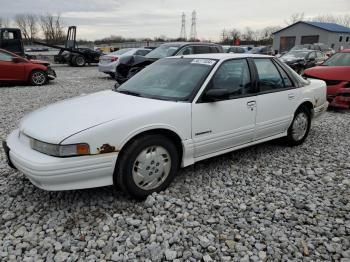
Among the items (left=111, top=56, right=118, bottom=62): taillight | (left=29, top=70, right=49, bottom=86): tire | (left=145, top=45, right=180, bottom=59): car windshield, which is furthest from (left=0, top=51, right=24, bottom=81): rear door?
(left=145, top=45, right=180, bottom=59): car windshield

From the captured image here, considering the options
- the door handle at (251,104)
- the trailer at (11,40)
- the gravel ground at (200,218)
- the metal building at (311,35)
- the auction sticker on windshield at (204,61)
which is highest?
the metal building at (311,35)

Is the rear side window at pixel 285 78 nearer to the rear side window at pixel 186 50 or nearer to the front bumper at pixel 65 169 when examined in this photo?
the front bumper at pixel 65 169

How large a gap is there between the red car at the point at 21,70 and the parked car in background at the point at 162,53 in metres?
2.89

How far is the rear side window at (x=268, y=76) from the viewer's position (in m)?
4.33

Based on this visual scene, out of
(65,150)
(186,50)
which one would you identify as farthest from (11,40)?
(65,150)

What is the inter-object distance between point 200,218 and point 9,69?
10.6 meters

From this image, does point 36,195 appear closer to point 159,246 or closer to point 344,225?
point 159,246

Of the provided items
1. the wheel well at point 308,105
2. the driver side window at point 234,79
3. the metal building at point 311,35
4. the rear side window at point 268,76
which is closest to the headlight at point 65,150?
the driver side window at point 234,79

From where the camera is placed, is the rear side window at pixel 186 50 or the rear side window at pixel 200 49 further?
the rear side window at pixel 200 49

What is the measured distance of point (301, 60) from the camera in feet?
51.3

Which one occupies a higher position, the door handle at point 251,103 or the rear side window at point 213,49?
the rear side window at point 213,49

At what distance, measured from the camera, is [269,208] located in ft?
10.6

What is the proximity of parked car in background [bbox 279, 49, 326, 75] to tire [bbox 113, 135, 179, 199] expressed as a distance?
12833mm

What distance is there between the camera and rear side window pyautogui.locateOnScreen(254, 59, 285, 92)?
4.33m
